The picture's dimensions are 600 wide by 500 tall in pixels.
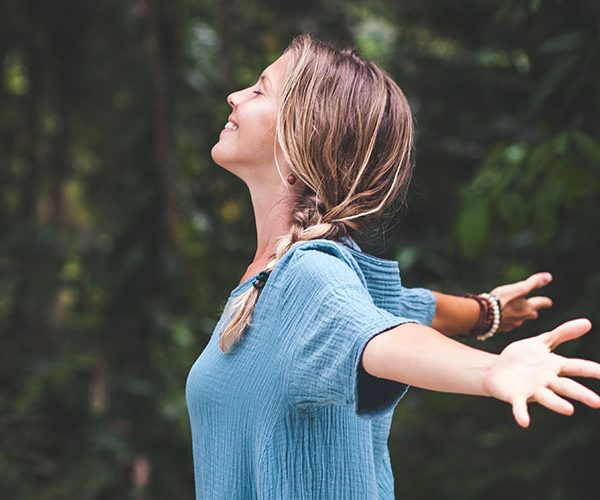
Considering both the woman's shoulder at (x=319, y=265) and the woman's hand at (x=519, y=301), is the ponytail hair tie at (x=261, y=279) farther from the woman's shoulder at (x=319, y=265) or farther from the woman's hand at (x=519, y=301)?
the woman's hand at (x=519, y=301)

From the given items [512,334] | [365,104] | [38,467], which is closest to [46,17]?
[38,467]

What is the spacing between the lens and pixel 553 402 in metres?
0.90

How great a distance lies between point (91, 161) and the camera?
540 centimetres

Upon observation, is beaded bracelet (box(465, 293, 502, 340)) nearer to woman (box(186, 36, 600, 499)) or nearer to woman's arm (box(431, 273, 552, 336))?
woman's arm (box(431, 273, 552, 336))

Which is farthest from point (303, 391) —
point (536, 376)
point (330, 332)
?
point (536, 376)

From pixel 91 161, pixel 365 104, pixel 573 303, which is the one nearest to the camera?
pixel 365 104

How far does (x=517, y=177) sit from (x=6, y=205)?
9.97ft

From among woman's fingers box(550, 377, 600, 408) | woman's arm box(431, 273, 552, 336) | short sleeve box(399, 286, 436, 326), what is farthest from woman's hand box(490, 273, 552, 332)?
woman's fingers box(550, 377, 600, 408)

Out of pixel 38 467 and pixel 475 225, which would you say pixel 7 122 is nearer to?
pixel 38 467

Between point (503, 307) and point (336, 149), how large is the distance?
27.6 inches

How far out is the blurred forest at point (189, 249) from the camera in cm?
340

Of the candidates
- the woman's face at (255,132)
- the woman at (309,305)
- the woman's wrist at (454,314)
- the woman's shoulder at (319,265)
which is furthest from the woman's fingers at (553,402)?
the woman's wrist at (454,314)

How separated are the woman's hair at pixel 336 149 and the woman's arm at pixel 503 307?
459mm

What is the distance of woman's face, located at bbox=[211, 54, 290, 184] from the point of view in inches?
58.2
